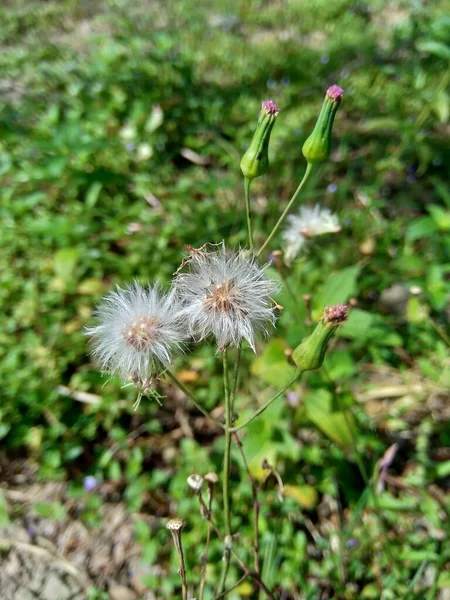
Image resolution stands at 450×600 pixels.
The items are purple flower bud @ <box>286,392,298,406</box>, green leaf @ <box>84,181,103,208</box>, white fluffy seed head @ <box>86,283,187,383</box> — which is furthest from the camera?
green leaf @ <box>84,181,103,208</box>

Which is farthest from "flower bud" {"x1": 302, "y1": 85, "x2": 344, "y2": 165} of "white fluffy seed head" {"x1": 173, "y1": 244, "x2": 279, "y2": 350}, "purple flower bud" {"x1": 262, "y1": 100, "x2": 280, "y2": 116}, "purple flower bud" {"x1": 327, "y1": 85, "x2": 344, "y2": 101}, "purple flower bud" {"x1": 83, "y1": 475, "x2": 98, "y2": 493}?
"purple flower bud" {"x1": 83, "y1": 475, "x2": 98, "y2": 493}

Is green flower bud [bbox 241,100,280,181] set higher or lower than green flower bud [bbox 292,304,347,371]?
higher

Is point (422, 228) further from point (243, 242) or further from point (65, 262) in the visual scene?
point (65, 262)

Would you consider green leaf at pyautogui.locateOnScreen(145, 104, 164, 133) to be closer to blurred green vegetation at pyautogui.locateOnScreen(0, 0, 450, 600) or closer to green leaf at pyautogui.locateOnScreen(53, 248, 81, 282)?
blurred green vegetation at pyautogui.locateOnScreen(0, 0, 450, 600)

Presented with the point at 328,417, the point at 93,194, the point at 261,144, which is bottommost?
the point at 328,417

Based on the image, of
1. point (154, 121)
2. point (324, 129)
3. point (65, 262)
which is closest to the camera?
point (324, 129)

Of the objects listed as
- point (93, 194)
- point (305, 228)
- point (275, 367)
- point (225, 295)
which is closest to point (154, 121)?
point (93, 194)

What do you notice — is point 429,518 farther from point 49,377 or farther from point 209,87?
point 209,87

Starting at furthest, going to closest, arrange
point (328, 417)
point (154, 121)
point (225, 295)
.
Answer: point (154, 121) < point (328, 417) < point (225, 295)
